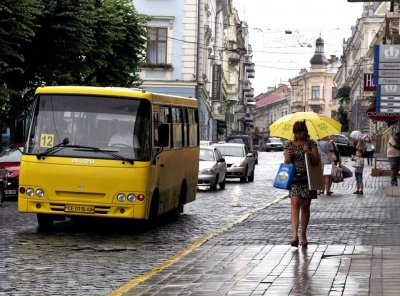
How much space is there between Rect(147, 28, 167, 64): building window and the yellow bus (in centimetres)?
4457

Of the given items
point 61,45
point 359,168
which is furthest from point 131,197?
point 61,45

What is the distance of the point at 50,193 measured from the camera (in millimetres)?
18469

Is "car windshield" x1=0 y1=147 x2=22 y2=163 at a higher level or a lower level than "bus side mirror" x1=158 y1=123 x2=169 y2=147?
lower

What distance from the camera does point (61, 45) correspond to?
125 ft

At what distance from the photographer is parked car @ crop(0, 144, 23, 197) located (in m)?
28.6

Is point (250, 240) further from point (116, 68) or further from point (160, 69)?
point (160, 69)

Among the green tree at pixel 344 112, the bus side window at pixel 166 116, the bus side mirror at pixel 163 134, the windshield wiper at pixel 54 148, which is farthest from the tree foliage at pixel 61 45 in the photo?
the green tree at pixel 344 112

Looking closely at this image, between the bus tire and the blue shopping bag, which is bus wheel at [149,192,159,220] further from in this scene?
the blue shopping bag

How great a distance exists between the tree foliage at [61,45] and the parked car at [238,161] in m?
5.59

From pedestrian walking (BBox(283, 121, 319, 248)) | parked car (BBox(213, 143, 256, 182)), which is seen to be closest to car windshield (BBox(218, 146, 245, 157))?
parked car (BBox(213, 143, 256, 182))

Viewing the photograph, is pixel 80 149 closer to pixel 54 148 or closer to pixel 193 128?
pixel 54 148

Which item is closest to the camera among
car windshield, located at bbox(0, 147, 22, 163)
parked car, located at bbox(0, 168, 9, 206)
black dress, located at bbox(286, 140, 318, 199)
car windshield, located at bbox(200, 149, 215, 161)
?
black dress, located at bbox(286, 140, 318, 199)

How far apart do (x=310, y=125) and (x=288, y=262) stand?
430 inches

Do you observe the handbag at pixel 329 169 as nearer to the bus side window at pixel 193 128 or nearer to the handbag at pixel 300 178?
the bus side window at pixel 193 128
